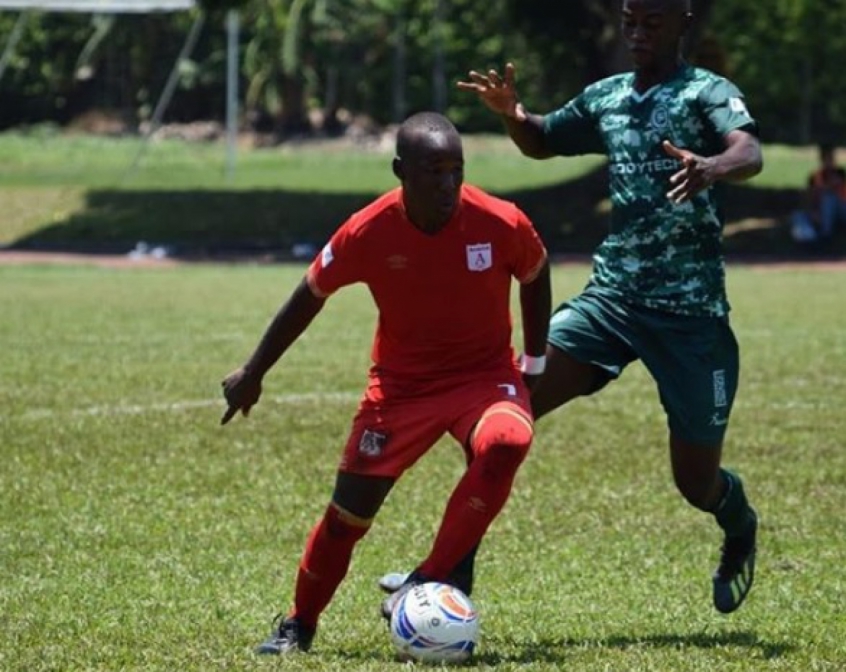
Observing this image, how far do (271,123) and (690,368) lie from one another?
52057mm

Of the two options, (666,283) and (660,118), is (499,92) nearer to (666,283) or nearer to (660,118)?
(660,118)

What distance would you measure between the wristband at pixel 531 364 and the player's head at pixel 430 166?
865 millimetres

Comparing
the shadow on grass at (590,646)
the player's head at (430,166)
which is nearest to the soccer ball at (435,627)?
the shadow on grass at (590,646)

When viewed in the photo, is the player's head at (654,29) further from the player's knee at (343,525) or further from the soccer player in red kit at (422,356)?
the player's knee at (343,525)

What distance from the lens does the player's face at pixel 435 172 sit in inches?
239

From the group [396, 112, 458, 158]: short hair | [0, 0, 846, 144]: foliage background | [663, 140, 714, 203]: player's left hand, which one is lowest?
[0, 0, 846, 144]: foliage background

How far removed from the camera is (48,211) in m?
34.1

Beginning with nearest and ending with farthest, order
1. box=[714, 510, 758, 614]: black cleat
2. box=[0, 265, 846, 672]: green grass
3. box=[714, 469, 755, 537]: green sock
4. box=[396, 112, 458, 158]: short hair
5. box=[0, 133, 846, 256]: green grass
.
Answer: box=[396, 112, 458, 158]: short hair
box=[0, 265, 846, 672]: green grass
box=[714, 510, 758, 614]: black cleat
box=[714, 469, 755, 537]: green sock
box=[0, 133, 846, 256]: green grass

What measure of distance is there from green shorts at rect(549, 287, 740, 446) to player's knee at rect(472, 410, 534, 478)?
3.81ft

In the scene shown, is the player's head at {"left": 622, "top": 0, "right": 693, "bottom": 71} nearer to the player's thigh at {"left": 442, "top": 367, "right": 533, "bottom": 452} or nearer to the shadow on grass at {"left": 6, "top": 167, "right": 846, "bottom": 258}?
the player's thigh at {"left": 442, "top": 367, "right": 533, "bottom": 452}

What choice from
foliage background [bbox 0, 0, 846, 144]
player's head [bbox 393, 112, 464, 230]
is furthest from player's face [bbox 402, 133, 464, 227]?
foliage background [bbox 0, 0, 846, 144]

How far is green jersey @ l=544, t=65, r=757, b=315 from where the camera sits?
7.08m

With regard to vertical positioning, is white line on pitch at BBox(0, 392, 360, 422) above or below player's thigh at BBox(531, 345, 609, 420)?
below

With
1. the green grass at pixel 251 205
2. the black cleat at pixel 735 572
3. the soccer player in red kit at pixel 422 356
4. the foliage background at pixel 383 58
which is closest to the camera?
the soccer player in red kit at pixel 422 356
